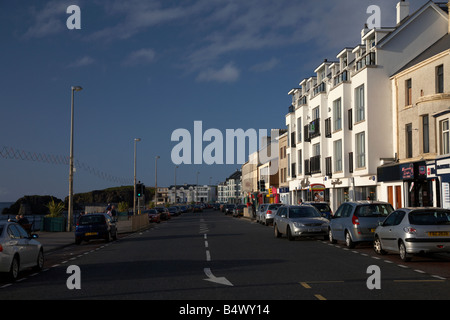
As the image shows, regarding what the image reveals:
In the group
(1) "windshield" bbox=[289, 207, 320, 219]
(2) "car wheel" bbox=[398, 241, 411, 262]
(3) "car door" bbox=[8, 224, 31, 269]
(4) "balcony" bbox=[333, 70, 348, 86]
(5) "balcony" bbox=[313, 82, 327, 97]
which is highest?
(5) "balcony" bbox=[313, 82, 327, 97]

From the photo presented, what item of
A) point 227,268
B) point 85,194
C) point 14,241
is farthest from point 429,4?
point 85,194

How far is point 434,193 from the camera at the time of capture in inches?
1069

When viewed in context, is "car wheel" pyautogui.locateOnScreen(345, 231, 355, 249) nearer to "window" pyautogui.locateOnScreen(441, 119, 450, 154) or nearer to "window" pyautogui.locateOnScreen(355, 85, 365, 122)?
"window" pyautogui.locateOnScreen(441, 119, 450, 154)

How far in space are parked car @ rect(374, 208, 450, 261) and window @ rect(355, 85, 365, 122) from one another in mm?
21979

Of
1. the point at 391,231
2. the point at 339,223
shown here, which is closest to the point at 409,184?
the point at 339,223

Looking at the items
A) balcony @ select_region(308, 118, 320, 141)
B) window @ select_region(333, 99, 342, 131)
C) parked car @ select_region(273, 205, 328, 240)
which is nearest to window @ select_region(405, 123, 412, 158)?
window @ select_region(333, 99, 342, 131)

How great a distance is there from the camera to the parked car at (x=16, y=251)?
1208 cm

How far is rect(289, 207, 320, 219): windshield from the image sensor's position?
24.8 m

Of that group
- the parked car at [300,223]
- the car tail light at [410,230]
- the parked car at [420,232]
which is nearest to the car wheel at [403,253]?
the parked car at [420,232]

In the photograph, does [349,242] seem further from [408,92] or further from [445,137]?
[408,92]

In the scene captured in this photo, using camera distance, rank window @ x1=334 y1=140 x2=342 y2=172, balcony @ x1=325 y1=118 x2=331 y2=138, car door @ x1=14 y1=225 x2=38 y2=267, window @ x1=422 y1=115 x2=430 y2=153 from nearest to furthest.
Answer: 1. car door @ x1=14 y1=225 x2=38 y2=267
2. window @ x1=422 y1=115 x2=430 y2=153
3. window @ x1=334 y1=140 x2=342 y2=172
4. balcony @ x1=325 y1=118 x2=331 y2=138
